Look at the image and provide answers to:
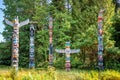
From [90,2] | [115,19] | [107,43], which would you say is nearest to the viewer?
[107,43]

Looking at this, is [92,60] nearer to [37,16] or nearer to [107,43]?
[107,43]

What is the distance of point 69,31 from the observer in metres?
35.4

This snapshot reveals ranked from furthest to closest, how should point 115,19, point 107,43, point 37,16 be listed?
point 37,16
point 115,19
point 107,43

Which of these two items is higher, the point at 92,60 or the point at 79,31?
the point at 79,31

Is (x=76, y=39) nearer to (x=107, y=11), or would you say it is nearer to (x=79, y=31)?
(x=79, y=31)

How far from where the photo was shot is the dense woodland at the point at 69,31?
31.0m

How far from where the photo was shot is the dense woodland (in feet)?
102

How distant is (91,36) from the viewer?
31.1m

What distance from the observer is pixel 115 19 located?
3259cm

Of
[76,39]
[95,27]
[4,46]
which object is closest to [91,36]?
[95,27]

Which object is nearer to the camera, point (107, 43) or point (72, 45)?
point (107, 43)

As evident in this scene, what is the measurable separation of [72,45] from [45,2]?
819 cm

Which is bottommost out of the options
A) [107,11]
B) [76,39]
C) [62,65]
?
[62,65]

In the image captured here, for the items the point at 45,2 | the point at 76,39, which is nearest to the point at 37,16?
the point at 45,2
